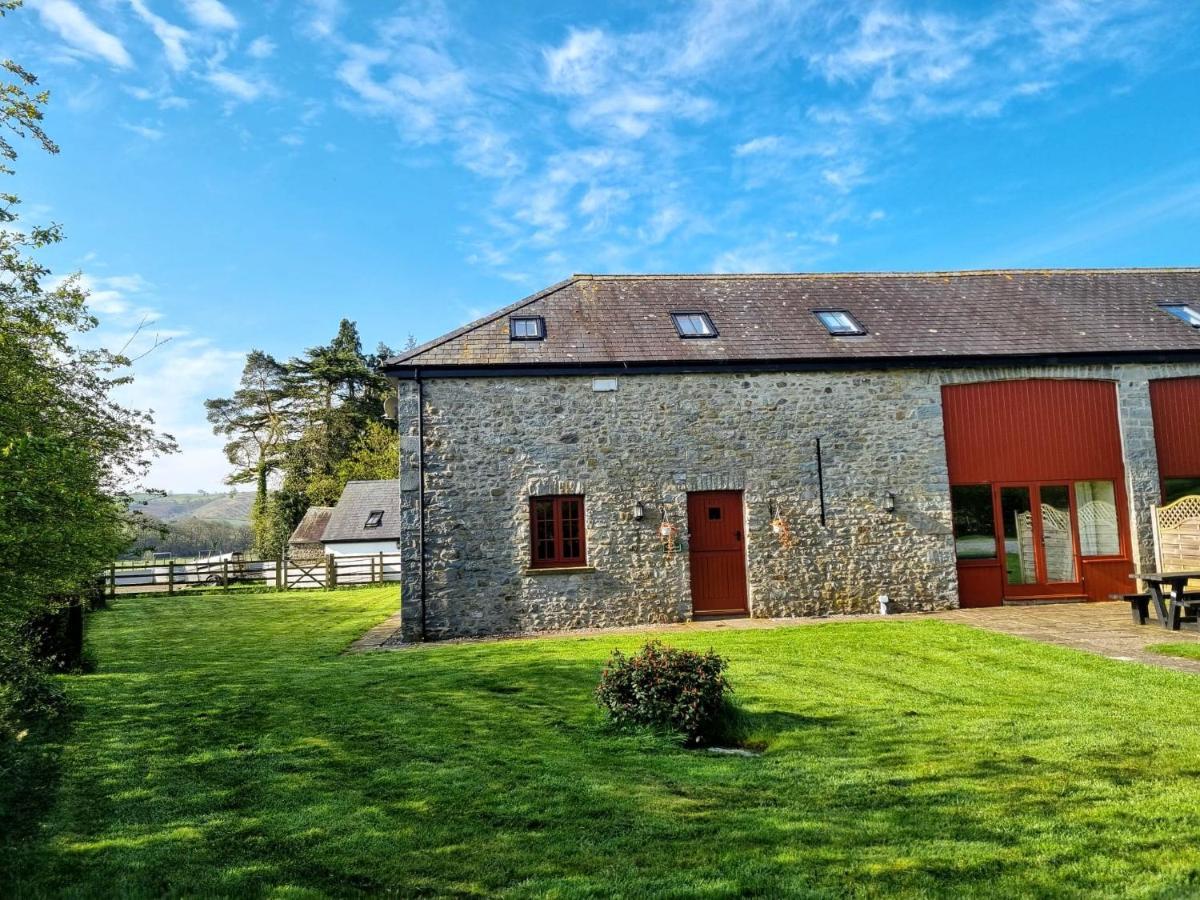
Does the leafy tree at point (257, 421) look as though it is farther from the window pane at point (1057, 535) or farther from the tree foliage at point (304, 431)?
the window pane at point (1057, 535)

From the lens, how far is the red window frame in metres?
11.9

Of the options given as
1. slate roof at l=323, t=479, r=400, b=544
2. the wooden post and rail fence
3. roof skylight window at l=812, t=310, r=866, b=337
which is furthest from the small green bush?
slate roof at l=323, t=479, r=400, b=544

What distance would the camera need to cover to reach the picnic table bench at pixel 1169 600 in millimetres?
9234

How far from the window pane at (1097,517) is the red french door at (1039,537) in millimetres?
151

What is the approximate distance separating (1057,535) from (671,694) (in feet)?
35.0

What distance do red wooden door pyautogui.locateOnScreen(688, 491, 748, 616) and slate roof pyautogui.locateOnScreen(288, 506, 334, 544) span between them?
930 inches

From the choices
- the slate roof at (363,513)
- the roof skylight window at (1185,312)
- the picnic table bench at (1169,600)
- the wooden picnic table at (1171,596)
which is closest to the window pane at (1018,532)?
the picnic table bench at (1169,600)

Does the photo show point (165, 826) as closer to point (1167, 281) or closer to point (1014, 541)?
point (1014, 541)

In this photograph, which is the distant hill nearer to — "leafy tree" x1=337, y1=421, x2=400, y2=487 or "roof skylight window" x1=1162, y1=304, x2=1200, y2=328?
"leafy tree" x1=337, y1=421, x2=400, y2=487

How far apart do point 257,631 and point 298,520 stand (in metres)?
26.8

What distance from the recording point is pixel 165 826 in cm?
393

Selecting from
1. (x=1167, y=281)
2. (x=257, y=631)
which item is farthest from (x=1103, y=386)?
(x=257, y=631)

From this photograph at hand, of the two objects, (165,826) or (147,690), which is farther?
(147,690)

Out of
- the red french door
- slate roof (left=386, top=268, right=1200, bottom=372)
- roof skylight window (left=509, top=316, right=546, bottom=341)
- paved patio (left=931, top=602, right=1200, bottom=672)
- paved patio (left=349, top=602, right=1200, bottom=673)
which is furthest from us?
the red french door
